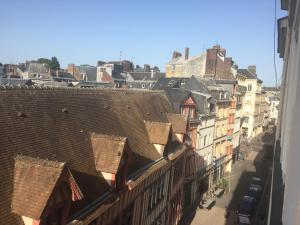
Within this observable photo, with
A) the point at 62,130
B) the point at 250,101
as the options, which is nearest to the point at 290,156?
the point at 62,130

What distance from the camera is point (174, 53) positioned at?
5791cm

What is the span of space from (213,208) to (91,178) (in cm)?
2179

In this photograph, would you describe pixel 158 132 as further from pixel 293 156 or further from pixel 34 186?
pixel 293 156

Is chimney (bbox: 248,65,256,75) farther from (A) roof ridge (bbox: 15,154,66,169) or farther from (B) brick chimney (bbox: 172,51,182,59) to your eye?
(A) roof ridge (bbox: 15,154,66,169)

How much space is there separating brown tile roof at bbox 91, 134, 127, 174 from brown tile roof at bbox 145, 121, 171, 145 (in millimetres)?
6191

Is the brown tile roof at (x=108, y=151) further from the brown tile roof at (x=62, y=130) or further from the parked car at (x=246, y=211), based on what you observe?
the parked car at (x=246, y=211)

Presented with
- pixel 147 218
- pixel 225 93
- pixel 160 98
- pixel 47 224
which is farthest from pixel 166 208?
pixel 225 93

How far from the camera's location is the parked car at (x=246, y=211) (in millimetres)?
27422

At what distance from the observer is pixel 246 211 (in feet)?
92.0

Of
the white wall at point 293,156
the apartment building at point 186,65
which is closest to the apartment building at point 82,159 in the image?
the white wall at point 293,156

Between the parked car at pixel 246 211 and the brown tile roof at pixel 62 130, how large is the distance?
12.8 meters

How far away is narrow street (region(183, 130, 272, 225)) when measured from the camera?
1122 inches

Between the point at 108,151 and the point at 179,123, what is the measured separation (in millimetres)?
11254

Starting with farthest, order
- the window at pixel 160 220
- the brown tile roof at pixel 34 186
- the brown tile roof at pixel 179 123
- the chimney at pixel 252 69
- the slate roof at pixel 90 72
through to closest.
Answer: the slate roof at pixel 90 72 < the chimney at pixel 252 69 < the brown tile roof at pixel 179 123 < the window at pixel 160 220 < the brown tile roof at pixel 34 186
